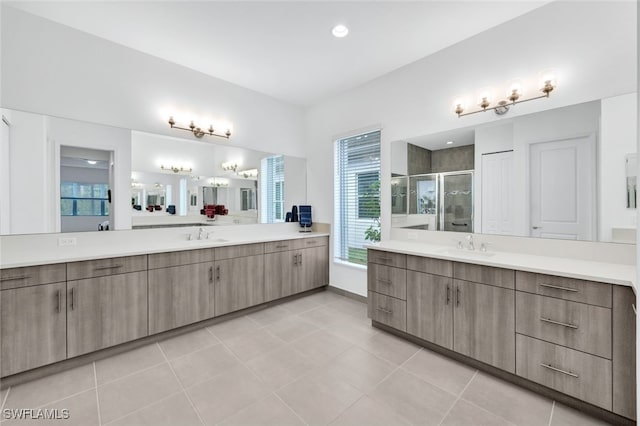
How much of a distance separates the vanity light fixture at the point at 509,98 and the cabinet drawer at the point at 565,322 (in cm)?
165

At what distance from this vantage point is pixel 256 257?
10.6 feet

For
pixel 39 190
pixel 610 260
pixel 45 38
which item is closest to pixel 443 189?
pixel 610 260

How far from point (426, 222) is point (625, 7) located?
2.16 meters

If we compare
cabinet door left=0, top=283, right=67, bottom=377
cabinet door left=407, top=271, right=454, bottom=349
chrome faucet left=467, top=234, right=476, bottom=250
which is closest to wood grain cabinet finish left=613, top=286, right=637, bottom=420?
cabinet door left=407, top=271, right=454, bottom=349

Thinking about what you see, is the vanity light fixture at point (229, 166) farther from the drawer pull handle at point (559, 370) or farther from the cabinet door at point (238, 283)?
the drawer pull handle at point (559, 370)

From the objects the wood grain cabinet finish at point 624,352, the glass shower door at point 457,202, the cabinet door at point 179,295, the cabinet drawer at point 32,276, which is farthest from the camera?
the glass shower door at point 457,202

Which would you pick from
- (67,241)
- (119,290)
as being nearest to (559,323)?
(119,290)

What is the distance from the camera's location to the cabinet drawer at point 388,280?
2575 millimetres

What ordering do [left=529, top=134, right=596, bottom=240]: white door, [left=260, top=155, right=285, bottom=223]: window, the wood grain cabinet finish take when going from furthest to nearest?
1. [left=260, top=155, right=285, bottom=223]: window
2. [left=529, top=134, right=596, bottom=240]: white door
3. the wood grain cabinet finish

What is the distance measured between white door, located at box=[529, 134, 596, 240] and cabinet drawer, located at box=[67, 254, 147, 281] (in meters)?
3.51

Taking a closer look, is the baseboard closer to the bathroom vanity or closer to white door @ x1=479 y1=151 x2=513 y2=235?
the bathroom vanity

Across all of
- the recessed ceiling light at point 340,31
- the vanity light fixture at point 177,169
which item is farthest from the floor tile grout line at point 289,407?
the recessed ceiling light at point 340,31

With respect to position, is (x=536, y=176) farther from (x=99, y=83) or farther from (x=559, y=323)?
(x=99, y=83)

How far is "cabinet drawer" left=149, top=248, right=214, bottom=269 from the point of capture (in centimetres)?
249
